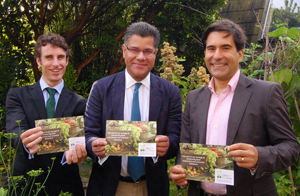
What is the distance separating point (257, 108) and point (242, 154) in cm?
38

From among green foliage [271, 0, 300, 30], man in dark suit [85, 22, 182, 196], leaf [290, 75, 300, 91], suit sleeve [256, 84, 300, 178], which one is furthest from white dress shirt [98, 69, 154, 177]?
green foliage [271, 0, 300, 30]

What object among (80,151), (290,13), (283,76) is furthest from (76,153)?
(290,13)

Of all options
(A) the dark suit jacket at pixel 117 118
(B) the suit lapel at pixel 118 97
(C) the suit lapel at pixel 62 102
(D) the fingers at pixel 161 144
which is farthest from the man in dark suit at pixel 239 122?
(C) the suit lapel at pixel 62 102

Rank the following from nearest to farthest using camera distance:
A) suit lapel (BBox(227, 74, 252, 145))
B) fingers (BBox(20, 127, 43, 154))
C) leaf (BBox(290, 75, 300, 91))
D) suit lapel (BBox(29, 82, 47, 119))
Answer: suit lapel (BBox(227, 74, 252, 145))
fingers (BBox(20, 127, 43, 154))
suit lapel (BBox(29, 82, 47, 119))
leaf (BBox(290, 75, 300, 91))

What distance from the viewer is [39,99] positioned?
256cm

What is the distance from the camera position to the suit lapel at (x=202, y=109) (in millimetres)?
2072

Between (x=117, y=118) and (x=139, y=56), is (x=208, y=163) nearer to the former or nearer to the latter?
(x=117, y=118)

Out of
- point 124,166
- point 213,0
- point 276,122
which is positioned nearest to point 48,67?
point 124,166

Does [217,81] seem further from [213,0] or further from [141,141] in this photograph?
[213,0]

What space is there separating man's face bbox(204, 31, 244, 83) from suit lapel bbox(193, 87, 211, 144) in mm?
210

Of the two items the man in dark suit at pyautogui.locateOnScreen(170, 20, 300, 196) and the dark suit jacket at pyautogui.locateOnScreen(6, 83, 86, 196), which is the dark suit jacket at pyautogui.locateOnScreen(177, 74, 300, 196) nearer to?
the man in dark suit at pyautogui.locateOnScreen(170, 20, 300, 196)

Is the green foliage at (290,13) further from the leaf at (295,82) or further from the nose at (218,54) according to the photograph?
the nose at (218,54)

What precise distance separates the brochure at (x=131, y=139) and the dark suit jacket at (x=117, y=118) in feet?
0.91

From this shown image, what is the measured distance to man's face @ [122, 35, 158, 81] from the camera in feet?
7.94
